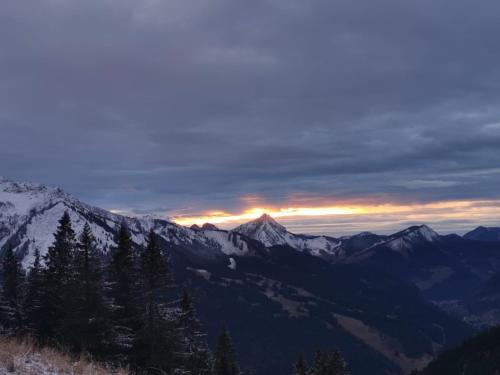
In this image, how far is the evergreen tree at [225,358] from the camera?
60.1 m

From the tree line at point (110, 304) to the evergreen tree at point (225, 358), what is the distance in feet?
75.7

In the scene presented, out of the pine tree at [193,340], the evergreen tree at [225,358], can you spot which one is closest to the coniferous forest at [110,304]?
the pine tree at [193,340]

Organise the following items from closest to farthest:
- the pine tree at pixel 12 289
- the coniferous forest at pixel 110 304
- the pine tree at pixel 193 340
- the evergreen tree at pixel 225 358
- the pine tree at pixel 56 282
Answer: the coniferous forest at pixel 110 304 < the pine tree at pixel 56 282 < the pine tree at pixel 12 289 < the pine tree at pixel 193 340 < the evergreen tree at pixel 225 358

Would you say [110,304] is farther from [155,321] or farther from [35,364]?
[35,364]

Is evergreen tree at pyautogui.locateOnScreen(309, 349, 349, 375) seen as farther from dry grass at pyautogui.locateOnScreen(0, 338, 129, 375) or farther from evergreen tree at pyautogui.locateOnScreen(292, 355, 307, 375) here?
dry grass at pyautogui.locateOnScreen(0, 338, 129, 375)

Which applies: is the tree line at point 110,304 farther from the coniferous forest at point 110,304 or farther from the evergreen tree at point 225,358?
the evergreen tree at point 225,358

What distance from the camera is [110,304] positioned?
106 ft

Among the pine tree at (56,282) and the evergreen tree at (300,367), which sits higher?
the pine tree at (56,282)

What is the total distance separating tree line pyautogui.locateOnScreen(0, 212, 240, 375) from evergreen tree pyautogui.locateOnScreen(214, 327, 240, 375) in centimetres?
2307

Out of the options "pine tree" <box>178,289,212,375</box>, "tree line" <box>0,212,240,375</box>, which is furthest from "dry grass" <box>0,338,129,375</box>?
"pine tree" <box>178,289,212,375</box>

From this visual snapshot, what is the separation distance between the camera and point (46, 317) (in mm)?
37125

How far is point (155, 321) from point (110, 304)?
12.3ft

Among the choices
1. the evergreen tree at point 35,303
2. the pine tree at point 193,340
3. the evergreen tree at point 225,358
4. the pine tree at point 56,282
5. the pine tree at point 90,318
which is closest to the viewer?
the pine tree at point 90,318

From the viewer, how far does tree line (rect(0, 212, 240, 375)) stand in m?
31.9
